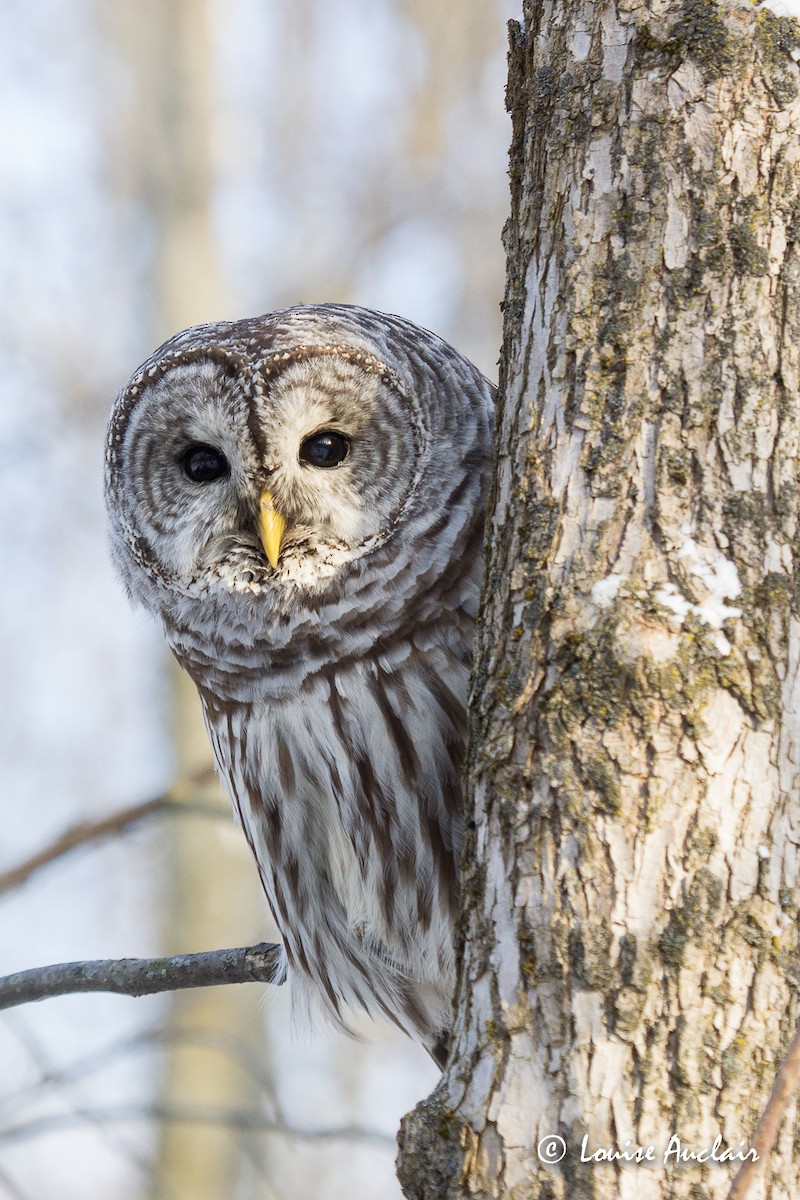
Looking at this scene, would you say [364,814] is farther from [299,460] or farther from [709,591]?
[709,591]

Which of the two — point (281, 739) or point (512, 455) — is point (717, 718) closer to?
point (512, 455)

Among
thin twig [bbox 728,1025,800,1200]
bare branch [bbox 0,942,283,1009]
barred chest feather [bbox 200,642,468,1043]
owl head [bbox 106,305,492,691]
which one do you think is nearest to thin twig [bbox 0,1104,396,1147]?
barred chest feather [bbox 200,642,468,1043]

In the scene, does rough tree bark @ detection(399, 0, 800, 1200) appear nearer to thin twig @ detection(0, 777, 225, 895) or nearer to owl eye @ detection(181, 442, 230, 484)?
owl eye @ detection(181, 442, 230, 484)

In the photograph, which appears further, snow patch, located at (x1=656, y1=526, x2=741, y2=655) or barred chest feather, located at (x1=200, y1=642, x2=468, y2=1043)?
barred chest feather, located at (x1=200, y1=642, x2=468, y2=1043)

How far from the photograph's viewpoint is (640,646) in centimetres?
174

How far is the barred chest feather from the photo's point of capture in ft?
9.03

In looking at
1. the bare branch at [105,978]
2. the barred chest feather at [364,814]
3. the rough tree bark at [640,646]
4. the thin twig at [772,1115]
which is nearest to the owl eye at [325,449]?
the barred chest feather at [364,814]

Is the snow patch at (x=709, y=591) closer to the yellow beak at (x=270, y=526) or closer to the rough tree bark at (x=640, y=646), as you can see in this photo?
the rough tree bark at (x=640, y=646)

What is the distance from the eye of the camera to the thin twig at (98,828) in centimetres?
305

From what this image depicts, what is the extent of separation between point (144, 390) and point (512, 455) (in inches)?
56.1

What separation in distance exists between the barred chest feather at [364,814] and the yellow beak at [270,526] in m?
0.30

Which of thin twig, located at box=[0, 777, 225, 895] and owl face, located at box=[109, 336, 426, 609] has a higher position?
owl face, located at box=[109, 336, 426, 609]

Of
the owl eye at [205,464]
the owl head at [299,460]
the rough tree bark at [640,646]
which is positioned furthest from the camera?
the owl eye at [205,464]

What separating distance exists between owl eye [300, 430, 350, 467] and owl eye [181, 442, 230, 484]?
0.21 meters
